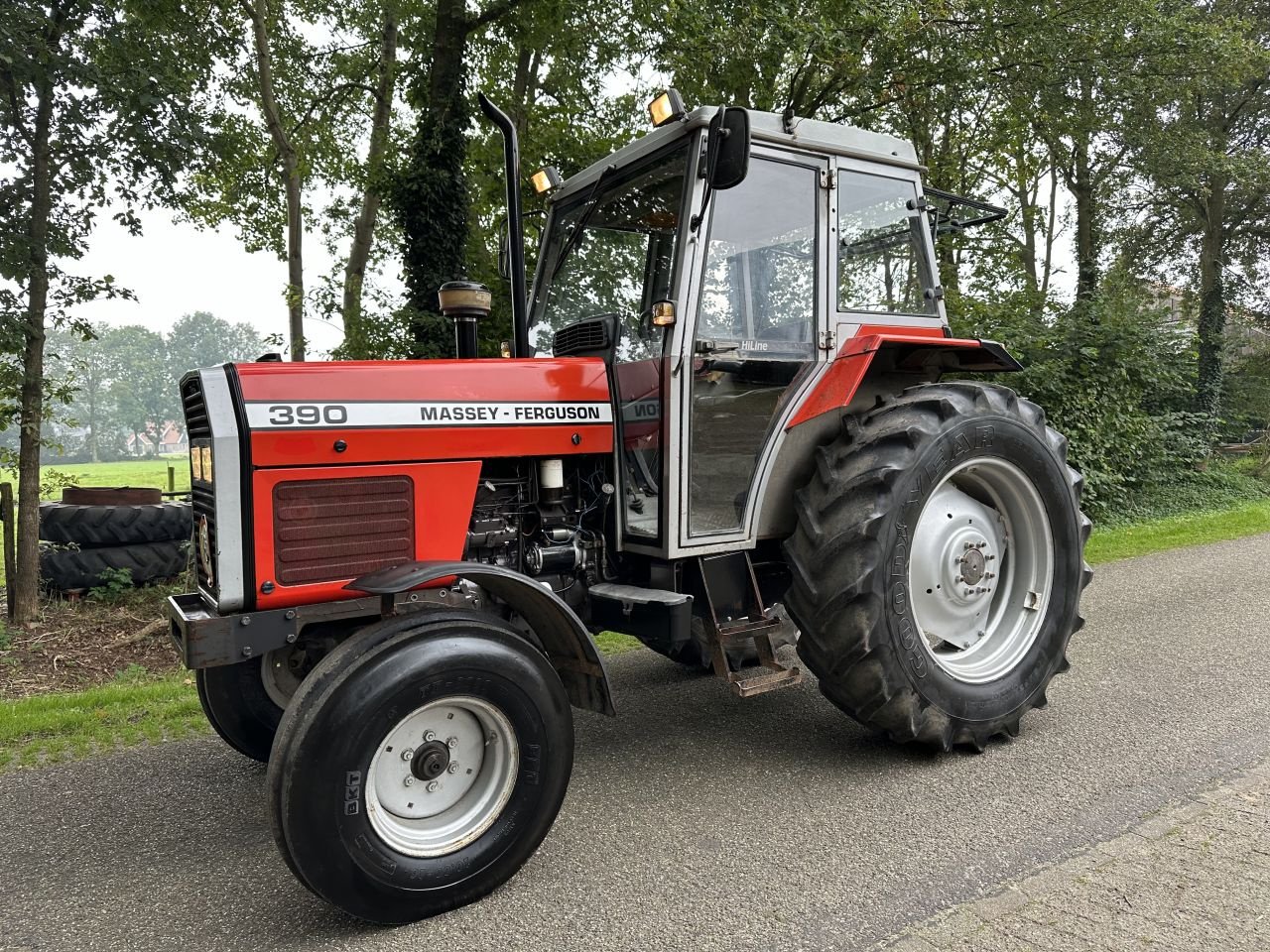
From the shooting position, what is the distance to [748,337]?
11.2 ft

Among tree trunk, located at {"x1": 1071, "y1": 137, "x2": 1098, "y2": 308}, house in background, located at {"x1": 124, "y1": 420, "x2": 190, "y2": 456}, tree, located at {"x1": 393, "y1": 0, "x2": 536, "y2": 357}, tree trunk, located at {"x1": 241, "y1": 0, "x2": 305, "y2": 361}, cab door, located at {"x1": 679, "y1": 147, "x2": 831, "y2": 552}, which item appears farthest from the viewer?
house in background, located at {"x1": 124, "y1": 420, "x2": 190, "y2": 456}

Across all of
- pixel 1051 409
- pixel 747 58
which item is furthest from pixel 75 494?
pixel 1051 409

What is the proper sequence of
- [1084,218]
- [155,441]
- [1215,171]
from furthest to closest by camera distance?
[155,441], [1084,218], [1215,171]

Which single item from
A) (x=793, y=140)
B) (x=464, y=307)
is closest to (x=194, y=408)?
(x=464, y=307)

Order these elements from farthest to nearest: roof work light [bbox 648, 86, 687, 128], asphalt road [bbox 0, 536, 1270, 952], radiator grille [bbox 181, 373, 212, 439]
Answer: roof work light [bbox 648, 86, 687, 128], radiator grille [bbox 181, 373, 212, 439], asphalt road [bbox 0, 536, 1270, 952]

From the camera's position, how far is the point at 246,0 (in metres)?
9.35

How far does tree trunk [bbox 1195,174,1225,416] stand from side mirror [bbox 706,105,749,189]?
51.1 feet

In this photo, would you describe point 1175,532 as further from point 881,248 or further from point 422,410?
point 422,410

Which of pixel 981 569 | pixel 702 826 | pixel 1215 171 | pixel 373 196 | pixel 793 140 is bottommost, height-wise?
pixel 702 826

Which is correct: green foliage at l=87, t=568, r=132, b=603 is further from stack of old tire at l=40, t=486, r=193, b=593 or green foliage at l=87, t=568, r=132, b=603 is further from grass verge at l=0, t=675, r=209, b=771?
grass verge at l=0, t=675, r=209, b=771

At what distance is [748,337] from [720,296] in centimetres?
20

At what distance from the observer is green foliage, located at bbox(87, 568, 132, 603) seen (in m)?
6.62

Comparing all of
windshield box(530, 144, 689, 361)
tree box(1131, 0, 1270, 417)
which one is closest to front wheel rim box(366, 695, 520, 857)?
windshield box(530, 144, 689, 361)

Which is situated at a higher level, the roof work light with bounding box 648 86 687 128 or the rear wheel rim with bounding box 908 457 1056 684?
the roof work light with bounding box 648 86 687 128
